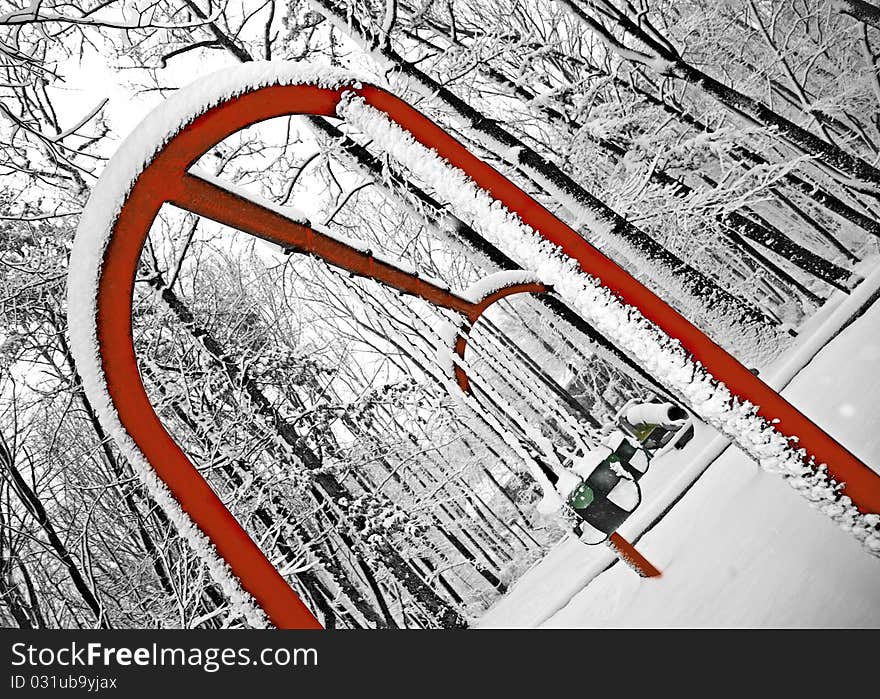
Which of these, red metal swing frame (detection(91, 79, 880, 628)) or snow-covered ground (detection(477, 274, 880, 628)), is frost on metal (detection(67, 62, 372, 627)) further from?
snow-covered ground (detection(477, 274, 880, 628))

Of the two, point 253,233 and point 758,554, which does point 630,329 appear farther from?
point 758,554

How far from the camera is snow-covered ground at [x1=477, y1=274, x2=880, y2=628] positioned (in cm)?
241

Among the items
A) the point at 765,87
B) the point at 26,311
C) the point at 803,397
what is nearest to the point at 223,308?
the point at 26,311

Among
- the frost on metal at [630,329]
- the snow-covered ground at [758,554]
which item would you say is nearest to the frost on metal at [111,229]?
the frost on metal at [630,329]

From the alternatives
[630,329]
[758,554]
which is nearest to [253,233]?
[630,329]

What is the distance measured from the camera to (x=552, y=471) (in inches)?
111

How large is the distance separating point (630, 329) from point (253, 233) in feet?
5.14

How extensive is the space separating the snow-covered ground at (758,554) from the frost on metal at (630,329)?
16.6 inches

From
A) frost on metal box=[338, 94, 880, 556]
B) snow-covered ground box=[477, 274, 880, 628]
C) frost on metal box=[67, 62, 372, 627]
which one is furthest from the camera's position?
snow-covered ground box=[477, 274, 880, 628]

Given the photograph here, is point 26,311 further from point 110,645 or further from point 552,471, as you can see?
point 552,471

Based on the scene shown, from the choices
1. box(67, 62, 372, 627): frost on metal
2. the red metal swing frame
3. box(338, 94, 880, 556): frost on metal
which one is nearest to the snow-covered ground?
box(338, 94, 880, 556): frost on metal

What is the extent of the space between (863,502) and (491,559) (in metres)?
20.2

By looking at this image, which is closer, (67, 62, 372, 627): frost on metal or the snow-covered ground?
(67, 62, 372, 627): frost on metal

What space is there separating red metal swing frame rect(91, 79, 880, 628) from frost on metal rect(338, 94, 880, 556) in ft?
0.10
